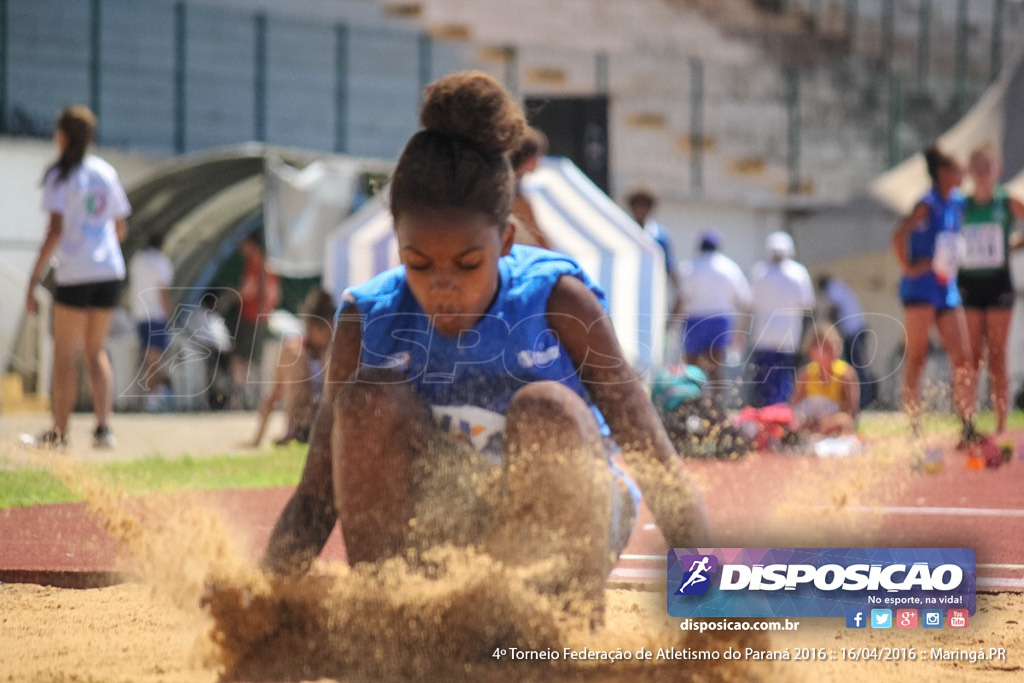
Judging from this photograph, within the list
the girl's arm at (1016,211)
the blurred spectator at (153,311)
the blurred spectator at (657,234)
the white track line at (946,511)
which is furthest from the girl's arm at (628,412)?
the blurred spectator at (153,311)

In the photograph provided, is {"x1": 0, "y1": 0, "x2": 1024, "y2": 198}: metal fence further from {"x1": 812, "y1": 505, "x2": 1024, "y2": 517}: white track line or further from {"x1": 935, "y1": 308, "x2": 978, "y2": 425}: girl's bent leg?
{"x1": 812, "y1": 505, "x2": 1024, "y2": 517}: white track line

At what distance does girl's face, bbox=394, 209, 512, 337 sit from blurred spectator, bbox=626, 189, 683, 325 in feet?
25.3

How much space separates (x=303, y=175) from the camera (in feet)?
41.2

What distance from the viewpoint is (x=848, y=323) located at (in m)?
13.9

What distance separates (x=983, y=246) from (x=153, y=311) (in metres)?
7.31

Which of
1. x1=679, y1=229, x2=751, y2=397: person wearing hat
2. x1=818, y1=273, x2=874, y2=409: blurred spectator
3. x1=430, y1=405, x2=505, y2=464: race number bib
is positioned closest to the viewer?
x1=430, y1=405, x2=505, y2=464: race number bib

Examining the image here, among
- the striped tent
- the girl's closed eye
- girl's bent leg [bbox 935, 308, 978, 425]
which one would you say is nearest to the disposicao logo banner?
the girl's closed eye

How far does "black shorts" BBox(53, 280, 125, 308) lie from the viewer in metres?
7.25

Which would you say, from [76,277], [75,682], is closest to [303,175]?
[76,277]

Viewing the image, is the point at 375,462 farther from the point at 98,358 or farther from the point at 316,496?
the point at 98,358

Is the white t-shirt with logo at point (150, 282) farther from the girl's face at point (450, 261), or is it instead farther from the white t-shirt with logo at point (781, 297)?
the girl's face at point (450, 261)

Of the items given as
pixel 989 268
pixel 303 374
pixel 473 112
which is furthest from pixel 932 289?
pixel 473 112

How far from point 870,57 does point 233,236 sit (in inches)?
525

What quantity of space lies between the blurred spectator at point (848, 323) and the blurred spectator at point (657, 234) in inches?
62.5
